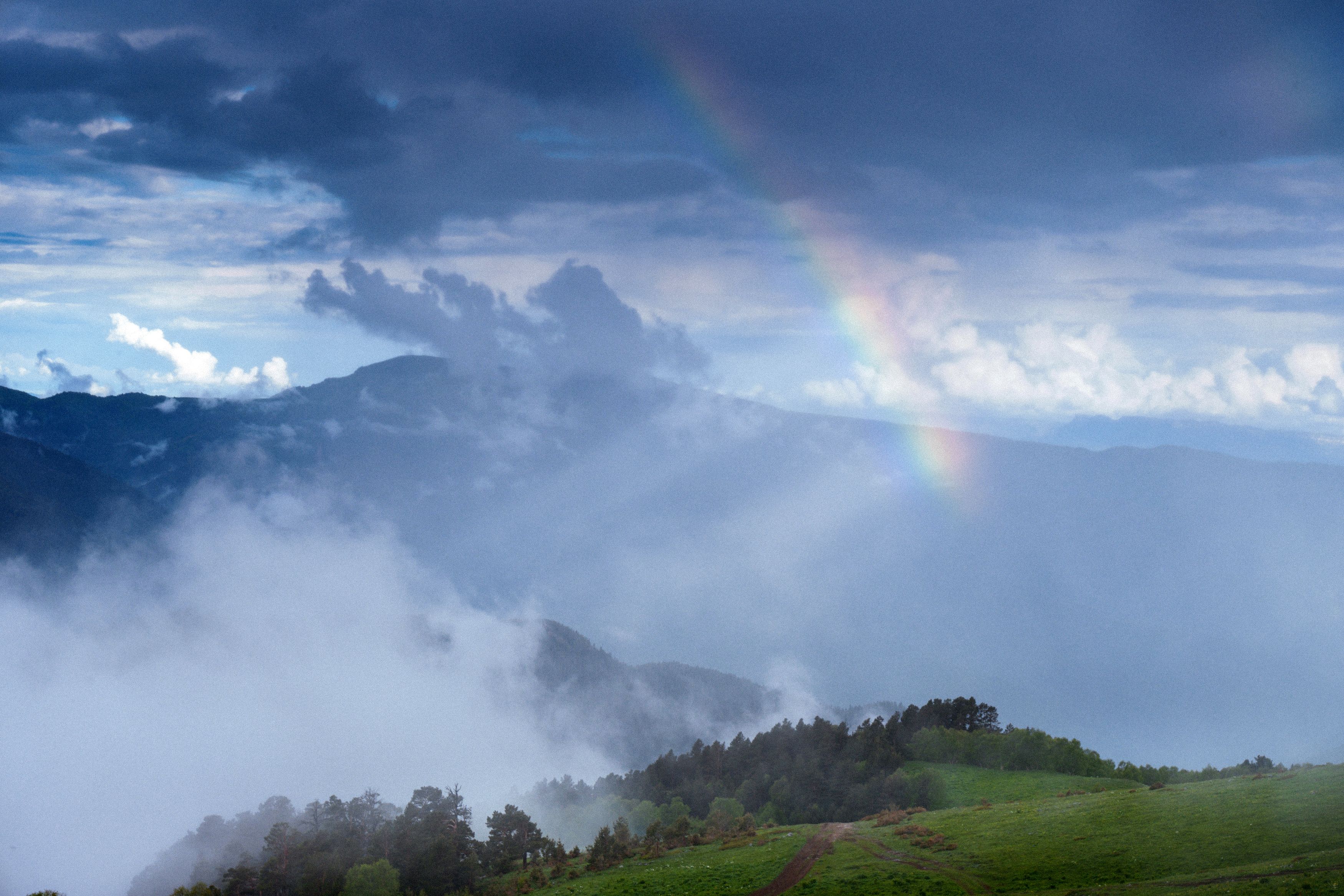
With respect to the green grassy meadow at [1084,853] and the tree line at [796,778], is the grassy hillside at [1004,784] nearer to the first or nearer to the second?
the tree line at [796,778]

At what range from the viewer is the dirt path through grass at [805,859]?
72.4 meters

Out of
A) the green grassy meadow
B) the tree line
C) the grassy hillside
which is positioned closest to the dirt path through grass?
the green grassy meadow

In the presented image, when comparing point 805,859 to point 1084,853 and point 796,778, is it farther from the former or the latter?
point 796,778

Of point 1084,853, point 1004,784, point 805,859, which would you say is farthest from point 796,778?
point 1084,853

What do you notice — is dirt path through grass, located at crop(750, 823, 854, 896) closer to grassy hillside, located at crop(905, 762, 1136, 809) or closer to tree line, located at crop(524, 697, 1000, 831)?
grassy hillside, located at crop(905, 762, 1136, 809)

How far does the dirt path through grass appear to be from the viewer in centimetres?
7238

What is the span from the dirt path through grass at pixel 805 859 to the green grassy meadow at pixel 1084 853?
93cm

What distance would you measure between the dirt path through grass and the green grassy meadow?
3.07 ft

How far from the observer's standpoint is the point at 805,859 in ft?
269

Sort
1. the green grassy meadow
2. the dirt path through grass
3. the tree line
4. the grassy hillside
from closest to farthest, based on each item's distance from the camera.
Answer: the green grassy meadow < the dirt path through grass < the grassy hillside < the tree line

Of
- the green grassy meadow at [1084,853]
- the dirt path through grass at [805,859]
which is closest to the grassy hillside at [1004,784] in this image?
the green grassy meadow at [1084,853]

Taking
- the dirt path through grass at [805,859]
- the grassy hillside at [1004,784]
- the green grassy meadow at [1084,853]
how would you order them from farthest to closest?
the grassy hillside at [1004,784] < the dirt path through grass at [805,859] < the green grassy meadow at [1084,853]

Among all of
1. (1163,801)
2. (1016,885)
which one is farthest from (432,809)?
(1163,801)

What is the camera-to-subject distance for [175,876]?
581 feet
